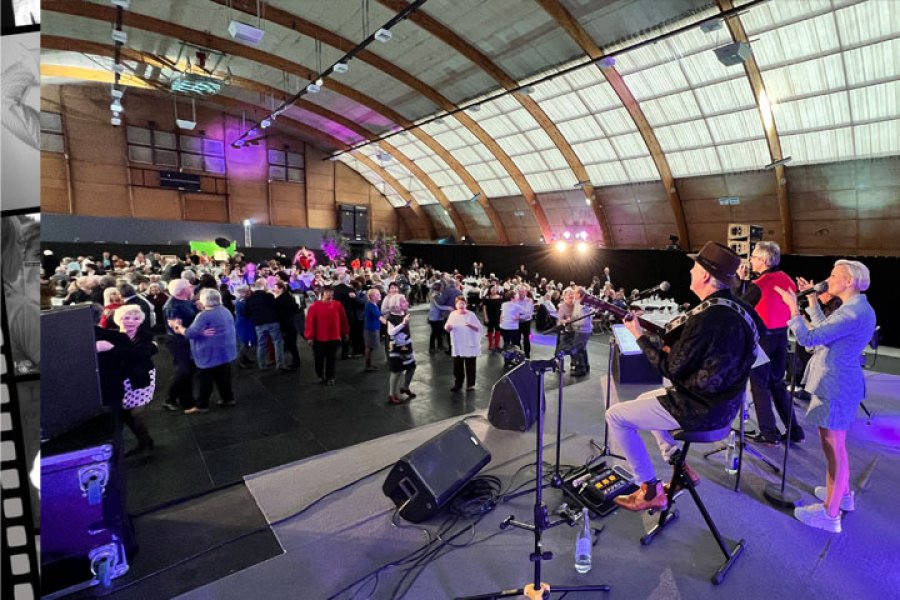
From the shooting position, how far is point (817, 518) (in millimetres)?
3061

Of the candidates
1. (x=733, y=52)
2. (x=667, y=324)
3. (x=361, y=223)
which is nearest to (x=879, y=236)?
(x=733, y=52)

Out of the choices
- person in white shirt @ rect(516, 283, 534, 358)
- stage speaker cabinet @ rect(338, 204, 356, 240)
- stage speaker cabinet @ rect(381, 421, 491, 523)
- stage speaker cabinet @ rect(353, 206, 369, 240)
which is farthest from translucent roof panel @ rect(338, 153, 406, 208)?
stage speaker cabinet @ rect(381, 421, 491, 523)

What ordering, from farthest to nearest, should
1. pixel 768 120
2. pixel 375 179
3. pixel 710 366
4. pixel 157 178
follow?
1. pixel 375 179
2. pixel 157 178
3. pixel 768 120
4. pixel 710 366

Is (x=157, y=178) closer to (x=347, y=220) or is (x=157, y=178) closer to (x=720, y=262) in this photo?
(x=347, y=220)

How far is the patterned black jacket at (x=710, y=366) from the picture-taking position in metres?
2.42

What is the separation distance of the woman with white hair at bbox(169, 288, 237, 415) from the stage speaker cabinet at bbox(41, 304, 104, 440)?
242 cm

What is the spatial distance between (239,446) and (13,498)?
4340 mm

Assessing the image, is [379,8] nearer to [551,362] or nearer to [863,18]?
[863,18]

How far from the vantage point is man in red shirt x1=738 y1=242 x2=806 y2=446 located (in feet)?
13.1

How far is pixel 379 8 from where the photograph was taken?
12.0 m

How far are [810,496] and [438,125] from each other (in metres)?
18.7

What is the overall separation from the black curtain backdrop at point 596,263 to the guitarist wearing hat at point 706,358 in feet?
39.3

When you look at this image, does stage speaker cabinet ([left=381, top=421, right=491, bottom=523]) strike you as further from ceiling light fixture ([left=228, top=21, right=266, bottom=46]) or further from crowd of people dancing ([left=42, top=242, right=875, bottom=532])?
ceiling light fixture ([left=228, top=21, right=266, bottom=46])

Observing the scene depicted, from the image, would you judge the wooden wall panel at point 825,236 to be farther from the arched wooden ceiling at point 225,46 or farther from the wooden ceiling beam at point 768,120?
the arched wooden ceiling at point 225,46
